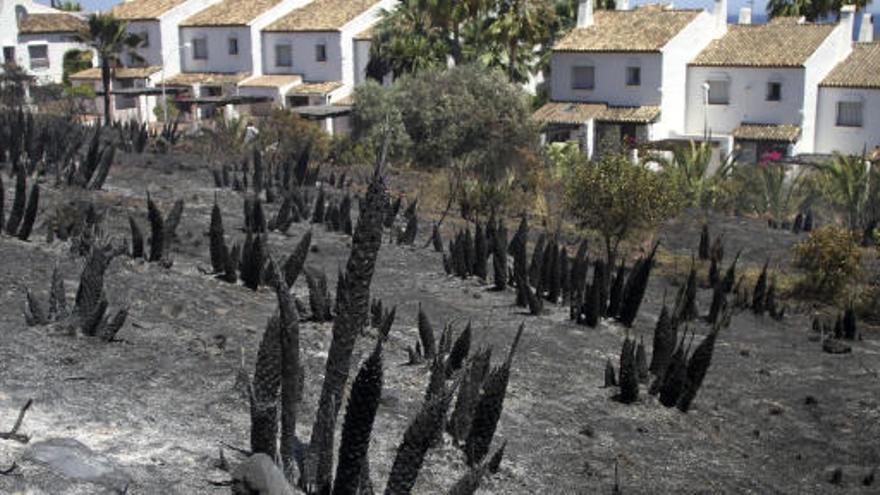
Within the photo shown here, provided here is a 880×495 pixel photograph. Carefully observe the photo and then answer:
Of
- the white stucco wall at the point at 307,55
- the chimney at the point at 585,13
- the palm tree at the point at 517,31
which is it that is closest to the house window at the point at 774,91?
the chimney at the point at 585,13

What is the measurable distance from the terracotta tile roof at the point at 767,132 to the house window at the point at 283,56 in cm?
2566

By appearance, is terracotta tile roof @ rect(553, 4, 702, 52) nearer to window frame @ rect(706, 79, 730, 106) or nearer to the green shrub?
window frame @ rect(706, 79, 730, 106)

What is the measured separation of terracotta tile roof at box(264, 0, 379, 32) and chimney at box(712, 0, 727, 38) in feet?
61.7

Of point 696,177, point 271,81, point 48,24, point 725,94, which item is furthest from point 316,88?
point 696,177

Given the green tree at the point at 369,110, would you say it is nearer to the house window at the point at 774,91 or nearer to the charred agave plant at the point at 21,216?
the house window at the point at 774,91

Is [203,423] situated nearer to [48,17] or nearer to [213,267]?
[213,267]

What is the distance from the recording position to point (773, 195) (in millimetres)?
34875

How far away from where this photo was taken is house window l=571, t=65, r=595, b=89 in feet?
176

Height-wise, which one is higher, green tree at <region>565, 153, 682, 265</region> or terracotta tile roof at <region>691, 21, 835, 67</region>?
terracotta tile roof at <region>691, 21, 835, 67</region>

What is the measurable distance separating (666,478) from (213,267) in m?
10.3

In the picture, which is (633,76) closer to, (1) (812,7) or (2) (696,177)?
(1) (812,7)

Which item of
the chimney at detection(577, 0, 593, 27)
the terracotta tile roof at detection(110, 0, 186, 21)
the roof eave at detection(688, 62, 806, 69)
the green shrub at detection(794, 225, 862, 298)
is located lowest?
the green shrub at detection(794, 225, 862, 298)

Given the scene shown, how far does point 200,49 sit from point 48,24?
11.3 m

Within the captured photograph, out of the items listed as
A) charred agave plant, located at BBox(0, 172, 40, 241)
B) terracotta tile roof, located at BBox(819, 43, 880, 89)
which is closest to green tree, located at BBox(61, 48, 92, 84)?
terracotta tile roof, located at BBox(819, 43, 880, 89)
